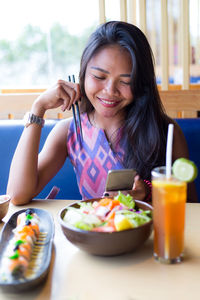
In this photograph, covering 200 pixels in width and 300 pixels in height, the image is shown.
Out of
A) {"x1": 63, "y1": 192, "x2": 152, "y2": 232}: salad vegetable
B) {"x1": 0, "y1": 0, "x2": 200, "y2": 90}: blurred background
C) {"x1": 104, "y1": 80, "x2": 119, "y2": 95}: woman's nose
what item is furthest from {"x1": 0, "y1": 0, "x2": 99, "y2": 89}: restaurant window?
{"x1": 63, "y1": 192, "x2": 152, "y2": 232}: salad vegetable

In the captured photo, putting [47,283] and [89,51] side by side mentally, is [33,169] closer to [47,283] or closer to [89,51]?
[89,51]

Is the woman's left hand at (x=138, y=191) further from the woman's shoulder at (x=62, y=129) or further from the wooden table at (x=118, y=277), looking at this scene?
the woman's shoulder at (x=62, y=129)

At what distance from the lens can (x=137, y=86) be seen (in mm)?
1472

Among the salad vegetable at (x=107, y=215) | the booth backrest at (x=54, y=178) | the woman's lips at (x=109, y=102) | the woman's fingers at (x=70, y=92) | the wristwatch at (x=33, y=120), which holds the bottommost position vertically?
the booth backrest at (x=54, y=178)

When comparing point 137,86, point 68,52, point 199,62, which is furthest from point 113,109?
point 199,62

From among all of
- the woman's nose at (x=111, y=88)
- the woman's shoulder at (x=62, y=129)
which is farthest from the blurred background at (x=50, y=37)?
the woman's nose at (x=111, y=88)

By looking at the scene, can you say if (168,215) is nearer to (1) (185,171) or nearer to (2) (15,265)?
(1) (185,171)

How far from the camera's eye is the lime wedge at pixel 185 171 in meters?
0.77

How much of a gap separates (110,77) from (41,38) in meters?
5.35

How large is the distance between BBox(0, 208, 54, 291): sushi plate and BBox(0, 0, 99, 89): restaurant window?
428cm

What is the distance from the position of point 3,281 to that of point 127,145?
0.99 meters

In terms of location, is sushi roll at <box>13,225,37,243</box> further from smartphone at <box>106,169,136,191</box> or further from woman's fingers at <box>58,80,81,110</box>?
woman's fingers at <box>58,80,81,110</box>

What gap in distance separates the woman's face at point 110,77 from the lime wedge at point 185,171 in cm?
70

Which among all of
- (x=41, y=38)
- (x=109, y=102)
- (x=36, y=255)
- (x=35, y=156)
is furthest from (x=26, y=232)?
(x=41, y=38)
